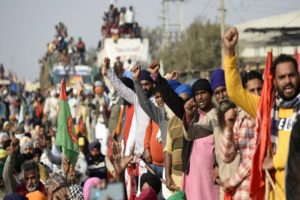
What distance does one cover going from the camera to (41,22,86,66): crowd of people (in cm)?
3516

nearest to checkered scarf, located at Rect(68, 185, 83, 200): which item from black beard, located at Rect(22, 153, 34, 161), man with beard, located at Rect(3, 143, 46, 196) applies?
man with beard, located at Rect(3, 143, 46, 196)

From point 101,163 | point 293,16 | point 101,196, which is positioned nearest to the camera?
point 101,196

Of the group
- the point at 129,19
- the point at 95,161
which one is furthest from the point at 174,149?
the point at 129,19

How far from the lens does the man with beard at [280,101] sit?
5391mm

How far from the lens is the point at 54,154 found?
11.9 metres

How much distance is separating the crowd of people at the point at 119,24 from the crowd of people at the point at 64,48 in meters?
1.42

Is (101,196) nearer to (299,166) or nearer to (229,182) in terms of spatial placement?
(299,166)

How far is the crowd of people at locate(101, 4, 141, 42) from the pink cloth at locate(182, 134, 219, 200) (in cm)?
2842

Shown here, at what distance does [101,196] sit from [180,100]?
3.93 m

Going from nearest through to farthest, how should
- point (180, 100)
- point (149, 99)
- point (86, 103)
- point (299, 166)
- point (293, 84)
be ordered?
1. point (299, 166)
2. point (293, 84)
3. point (180, 100)
4. point (149, 99)
5. point (86, 103)

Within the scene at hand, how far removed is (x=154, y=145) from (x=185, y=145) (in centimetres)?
140

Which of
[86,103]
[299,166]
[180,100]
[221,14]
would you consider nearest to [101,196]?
[299,166]

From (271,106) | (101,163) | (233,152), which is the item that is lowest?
(101,163)

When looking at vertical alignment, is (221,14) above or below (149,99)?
above
